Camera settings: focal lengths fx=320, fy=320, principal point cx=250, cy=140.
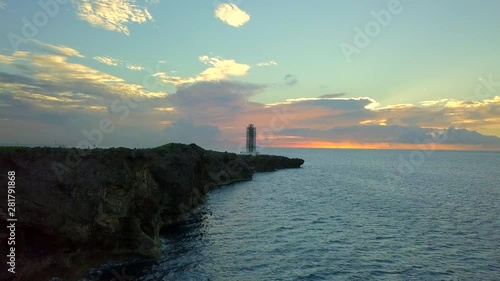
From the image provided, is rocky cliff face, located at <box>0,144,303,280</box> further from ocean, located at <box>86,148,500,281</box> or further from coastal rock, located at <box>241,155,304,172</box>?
coastal rock, located at <box>241,155,304,172</box>

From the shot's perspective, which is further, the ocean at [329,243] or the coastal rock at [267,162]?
the coastal rock at [267,162]

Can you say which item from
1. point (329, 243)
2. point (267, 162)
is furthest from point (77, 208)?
point (267, 162)

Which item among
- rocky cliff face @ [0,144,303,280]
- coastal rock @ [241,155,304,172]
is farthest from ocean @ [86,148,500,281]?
coastal rock @ [241,155,304,172]

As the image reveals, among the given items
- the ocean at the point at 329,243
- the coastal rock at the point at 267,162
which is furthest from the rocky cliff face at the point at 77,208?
the coastal rock at the point at 267,162

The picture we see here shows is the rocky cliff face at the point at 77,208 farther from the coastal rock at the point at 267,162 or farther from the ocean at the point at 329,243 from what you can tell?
the coastal rock at the point at 267,162

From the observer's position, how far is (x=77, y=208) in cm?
3102

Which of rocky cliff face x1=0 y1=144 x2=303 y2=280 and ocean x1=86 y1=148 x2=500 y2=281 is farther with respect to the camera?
ocean x1=86 y1=148 x2=500 y2=281

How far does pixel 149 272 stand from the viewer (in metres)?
29.8

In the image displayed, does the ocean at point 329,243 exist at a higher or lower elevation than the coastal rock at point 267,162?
lower

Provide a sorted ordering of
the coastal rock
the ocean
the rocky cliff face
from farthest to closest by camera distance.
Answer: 1. the coastal rock
2. the ocean
3. the rocky cliff face

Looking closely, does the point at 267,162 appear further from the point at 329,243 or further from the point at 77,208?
the point at 77,208

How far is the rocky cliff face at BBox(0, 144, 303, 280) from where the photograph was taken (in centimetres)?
2816

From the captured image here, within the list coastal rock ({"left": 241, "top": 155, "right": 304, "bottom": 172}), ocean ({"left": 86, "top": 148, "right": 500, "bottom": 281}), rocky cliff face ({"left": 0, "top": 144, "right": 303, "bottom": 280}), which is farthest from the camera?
coastal rock ({"left": 241, "top": 155, "right": 304, "bottom": 172})

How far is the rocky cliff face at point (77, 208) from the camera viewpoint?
28156 mm
